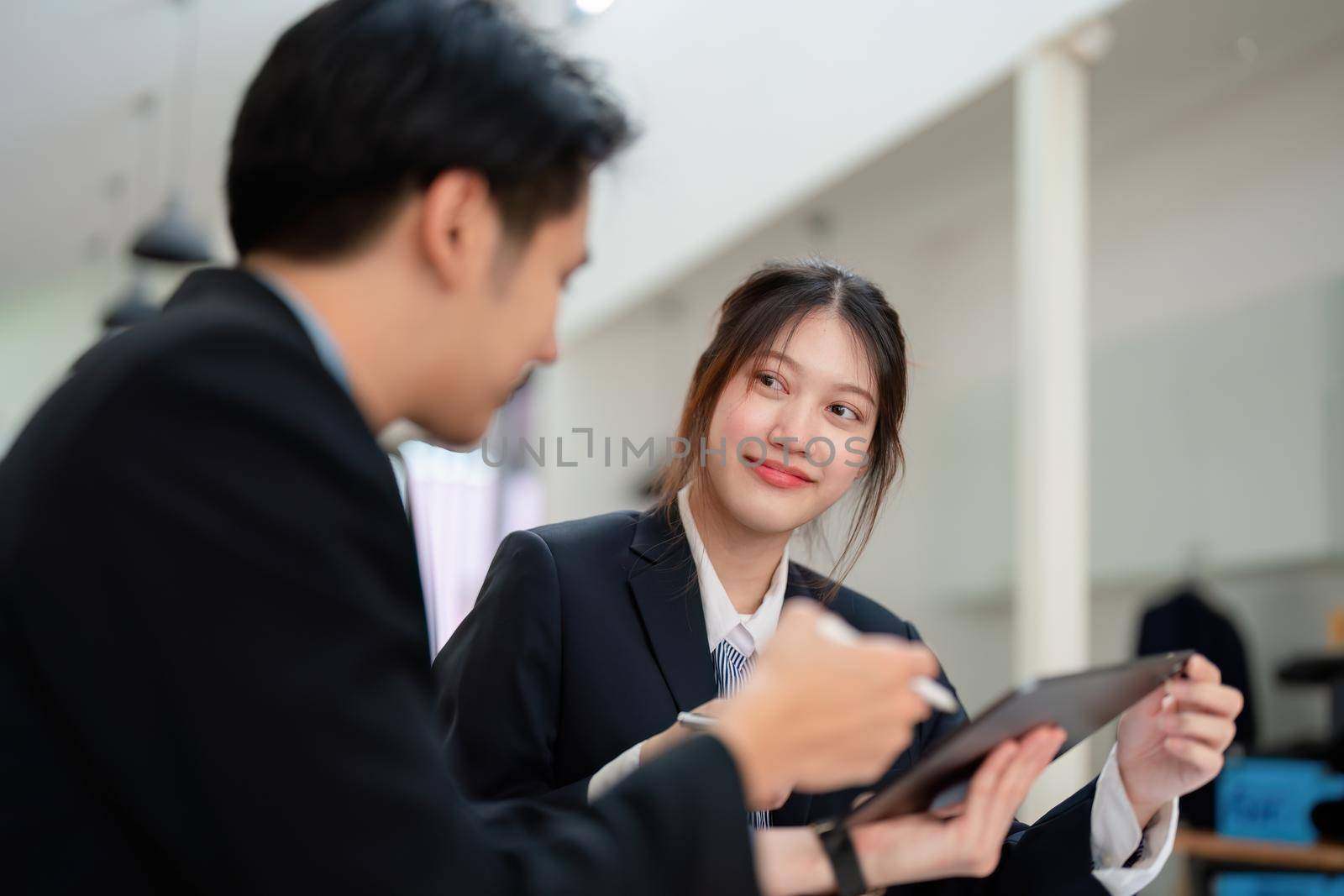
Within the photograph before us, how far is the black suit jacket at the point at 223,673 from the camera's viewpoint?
0.58 m

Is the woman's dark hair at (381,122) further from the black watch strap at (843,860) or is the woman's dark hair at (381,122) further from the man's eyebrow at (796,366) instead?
A: the man's eyebrow at (796,366)

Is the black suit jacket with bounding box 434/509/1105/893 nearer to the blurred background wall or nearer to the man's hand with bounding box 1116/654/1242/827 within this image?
the man's hand with bounding box 1116/654/1242/827

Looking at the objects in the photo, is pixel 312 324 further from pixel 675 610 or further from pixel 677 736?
pixel 675 610

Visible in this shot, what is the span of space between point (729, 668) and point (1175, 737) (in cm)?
46

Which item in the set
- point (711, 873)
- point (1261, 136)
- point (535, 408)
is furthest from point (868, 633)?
point (535, 408)

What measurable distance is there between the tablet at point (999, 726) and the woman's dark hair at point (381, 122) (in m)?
0.43

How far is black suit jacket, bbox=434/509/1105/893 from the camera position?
3.92ft

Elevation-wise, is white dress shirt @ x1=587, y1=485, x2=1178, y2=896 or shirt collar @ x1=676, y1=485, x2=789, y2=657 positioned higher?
shirt collar @ x1=676, y1=485, x2=789, y2=657

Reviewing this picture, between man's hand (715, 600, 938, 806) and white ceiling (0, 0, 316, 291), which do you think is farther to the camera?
white ceiling (0, 0, 316, 291)

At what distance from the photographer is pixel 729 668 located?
137 cm

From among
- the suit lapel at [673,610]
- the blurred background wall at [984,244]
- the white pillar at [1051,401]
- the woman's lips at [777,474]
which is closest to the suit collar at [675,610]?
the suit lapel at [673,610]

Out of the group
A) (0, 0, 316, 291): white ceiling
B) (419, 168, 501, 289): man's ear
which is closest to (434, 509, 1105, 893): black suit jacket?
(419, 168, 501, 289): man's ear

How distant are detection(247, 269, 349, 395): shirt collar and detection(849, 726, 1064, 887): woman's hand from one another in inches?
19.0

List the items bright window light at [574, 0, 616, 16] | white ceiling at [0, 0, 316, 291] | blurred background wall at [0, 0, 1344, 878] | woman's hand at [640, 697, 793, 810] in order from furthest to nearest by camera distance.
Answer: white ceiling at [0, 0, 316, 291] < bright window light at [574, 0, 616, 16] < blurred background wall at [0, 0, 1344, 878] < woman's hand at [640, 697, 793, 810]
